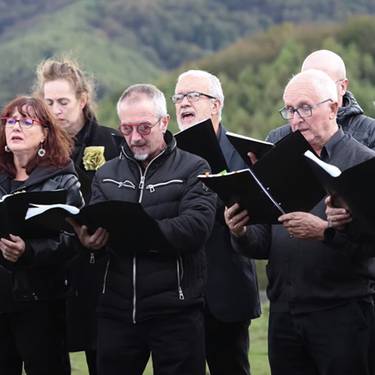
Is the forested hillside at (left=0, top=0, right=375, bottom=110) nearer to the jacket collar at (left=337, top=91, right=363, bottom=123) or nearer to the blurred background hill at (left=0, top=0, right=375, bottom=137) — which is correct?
the blurred background hill at (left=0, top=0, right=375, bottom=137)

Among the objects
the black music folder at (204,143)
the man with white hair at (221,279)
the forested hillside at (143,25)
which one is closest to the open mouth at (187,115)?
the man with white hair at (221,279)

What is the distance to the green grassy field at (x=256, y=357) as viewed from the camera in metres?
7.59

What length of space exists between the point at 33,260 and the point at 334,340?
1.45 meters

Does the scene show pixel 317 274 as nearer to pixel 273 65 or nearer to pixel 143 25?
pixel 273 65

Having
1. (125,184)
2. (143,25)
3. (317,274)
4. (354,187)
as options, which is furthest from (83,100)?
(143,25)

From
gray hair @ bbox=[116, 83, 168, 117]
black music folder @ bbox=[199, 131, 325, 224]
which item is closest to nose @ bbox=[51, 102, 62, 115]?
gray hair @ bbox=[116, 83, 168, 117]

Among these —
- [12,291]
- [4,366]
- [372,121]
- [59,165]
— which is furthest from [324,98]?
[4,366]

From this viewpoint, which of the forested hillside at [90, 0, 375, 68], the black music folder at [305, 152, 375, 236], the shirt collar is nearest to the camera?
the black music folder at [305, 152, 375, 236]

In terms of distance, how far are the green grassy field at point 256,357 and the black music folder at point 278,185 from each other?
120 inches

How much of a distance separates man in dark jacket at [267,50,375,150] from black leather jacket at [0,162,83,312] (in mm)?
1072

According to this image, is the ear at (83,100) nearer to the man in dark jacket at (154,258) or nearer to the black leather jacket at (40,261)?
the black leather jacket at (40,261)

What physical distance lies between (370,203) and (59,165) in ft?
5.62

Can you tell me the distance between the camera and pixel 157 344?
16.3 ft

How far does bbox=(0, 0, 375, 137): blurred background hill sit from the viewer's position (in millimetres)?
36781
